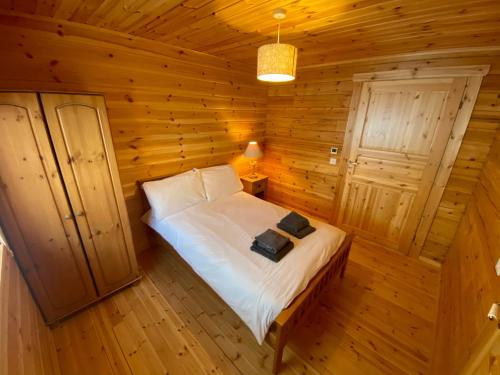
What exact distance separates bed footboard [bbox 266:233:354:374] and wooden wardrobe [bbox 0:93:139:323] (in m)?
1.49

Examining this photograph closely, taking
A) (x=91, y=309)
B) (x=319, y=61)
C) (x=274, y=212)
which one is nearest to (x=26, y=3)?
(x=91, y=309)

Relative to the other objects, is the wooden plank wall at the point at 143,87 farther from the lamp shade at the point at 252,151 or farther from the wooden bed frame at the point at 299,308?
the wooden bed frame at the point at 299,308

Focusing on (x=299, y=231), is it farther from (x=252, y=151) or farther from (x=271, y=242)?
(x=252, y=151)

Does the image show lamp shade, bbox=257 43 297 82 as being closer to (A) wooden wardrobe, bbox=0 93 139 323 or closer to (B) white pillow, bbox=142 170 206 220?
(A) wooden wardrobe, bbox=0 93 139 323

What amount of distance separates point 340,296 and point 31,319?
2.41 metres

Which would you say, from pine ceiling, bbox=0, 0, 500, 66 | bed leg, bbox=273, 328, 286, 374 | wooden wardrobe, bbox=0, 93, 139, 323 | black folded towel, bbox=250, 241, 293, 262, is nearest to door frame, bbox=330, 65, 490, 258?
pine ceiling, bbox=0, 0, 500, 66

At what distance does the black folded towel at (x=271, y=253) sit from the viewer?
5.17ft

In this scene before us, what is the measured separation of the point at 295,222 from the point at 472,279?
1246mm

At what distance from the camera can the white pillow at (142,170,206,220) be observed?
2184 mm

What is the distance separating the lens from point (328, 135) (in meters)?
2.94

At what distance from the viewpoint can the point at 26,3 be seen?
1.31 meters

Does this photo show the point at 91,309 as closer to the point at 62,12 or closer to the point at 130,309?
the point at 130,309

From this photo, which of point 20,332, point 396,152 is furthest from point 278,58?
point 20,332

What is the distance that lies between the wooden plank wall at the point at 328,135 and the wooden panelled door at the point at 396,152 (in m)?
0.17
